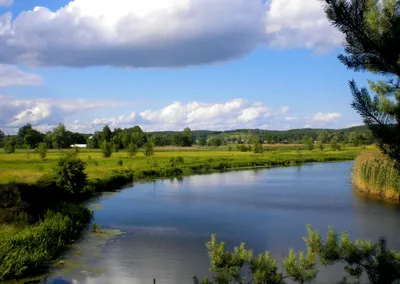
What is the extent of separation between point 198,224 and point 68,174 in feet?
31.8

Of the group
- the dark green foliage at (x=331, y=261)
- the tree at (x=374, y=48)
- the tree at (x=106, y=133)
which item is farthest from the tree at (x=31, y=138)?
the tree at (x=374, y=48)

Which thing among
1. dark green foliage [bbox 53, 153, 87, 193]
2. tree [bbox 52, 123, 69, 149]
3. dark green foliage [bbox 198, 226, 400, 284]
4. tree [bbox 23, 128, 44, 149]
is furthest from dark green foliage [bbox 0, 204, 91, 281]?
tree [bbox 52, 123, 69, 149]

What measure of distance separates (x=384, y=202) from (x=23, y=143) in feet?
270

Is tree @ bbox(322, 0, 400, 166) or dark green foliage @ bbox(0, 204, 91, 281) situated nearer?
tree @ bbox(322, 0, 400, 166)

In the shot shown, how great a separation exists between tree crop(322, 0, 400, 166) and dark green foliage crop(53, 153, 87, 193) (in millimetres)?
22458

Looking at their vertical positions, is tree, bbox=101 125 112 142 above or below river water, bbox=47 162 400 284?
above

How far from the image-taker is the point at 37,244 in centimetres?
1294

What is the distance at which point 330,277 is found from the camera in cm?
1133

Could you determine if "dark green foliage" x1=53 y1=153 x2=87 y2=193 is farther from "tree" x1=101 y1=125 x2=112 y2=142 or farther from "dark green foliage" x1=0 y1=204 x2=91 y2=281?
"tree" x1=101 y1=125 x2=112 y2=142

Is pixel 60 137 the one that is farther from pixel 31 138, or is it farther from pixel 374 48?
pixel 374 48

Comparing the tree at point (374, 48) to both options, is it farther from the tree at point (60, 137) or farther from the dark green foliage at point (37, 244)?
the tree at point (60, 137)

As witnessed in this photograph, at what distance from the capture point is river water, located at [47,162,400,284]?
41.5ft

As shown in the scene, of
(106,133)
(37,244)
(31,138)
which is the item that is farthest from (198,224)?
(106,133)

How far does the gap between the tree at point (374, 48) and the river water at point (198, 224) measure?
772 cm
